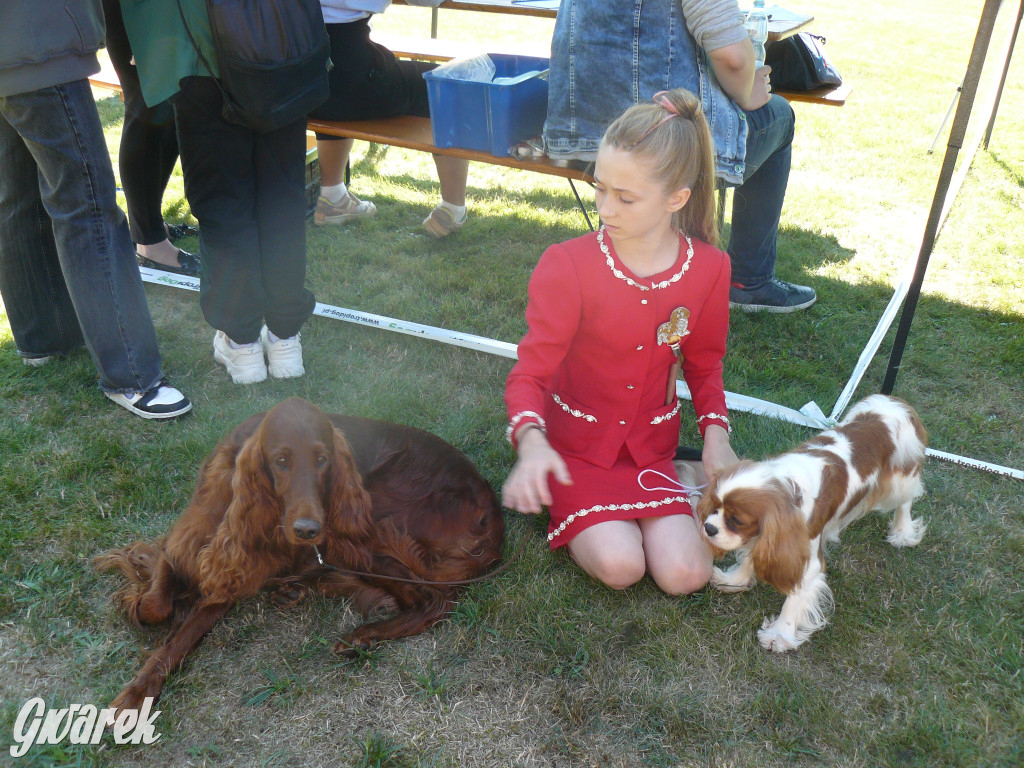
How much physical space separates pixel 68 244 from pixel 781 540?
8.36 ft

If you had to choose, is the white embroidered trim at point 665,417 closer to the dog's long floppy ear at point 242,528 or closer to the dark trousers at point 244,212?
the dog's long floppy ear at point 242,528

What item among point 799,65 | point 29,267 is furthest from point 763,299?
point 29,267

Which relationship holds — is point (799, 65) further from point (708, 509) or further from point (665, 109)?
point (708, 509)

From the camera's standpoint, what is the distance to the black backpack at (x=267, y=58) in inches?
105

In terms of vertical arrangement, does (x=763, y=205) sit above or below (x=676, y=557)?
above

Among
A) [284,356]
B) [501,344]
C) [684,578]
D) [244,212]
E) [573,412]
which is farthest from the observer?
[501,344]

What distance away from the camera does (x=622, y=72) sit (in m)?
2.98

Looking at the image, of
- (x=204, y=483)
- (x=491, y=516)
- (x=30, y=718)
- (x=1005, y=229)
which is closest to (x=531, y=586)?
(x=491, y=516)

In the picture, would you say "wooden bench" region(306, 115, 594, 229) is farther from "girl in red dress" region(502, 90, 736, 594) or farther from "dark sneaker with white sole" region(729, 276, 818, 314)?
"dark sneaker with white sole" region(729, 276, 818, 314)

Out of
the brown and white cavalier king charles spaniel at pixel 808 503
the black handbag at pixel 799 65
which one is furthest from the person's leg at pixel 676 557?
the black handbag at pixel 799 65

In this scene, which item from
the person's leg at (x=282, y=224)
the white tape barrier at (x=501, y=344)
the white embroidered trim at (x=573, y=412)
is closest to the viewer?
the white embroidered trim at (x=573, y=412)

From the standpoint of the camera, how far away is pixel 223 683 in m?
2.17

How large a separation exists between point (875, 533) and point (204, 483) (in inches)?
85.5

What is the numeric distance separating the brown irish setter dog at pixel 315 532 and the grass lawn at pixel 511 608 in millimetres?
86
